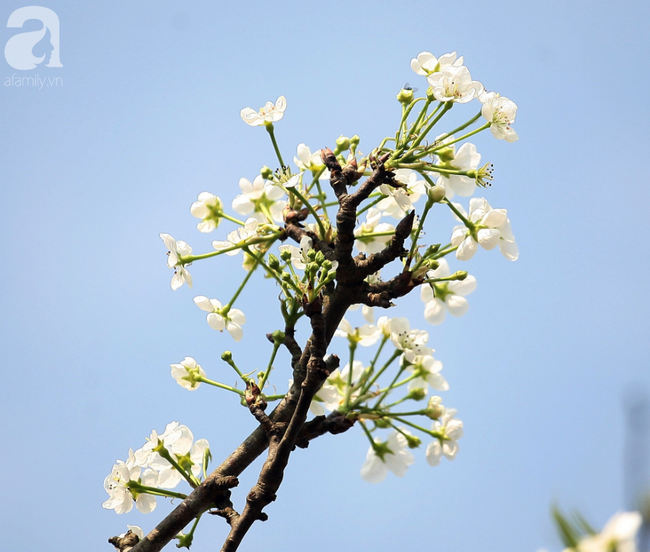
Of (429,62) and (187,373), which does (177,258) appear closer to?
(187,373)

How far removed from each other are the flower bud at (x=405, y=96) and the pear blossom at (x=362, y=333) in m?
1.06

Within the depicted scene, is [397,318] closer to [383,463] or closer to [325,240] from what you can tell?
[325,240]

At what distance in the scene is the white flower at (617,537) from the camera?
2.17 feet

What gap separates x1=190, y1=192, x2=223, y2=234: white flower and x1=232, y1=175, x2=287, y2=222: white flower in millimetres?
101

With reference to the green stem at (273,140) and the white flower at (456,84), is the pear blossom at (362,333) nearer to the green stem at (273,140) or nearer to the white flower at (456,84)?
the green stem at (273,140)

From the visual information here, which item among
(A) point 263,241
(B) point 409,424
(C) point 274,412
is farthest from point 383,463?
(A) point 263,241

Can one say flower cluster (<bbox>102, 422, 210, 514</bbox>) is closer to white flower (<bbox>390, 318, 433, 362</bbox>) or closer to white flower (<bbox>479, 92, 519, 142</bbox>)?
white flower (<bbox>390, 318, 433, 362</bbox>)

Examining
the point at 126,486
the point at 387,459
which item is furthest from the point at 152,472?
the point at 387,459

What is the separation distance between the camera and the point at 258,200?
9.30ft

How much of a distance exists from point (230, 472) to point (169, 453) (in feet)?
1.15

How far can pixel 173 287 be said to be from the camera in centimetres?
265

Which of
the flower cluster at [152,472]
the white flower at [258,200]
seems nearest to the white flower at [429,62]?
the white flower at [258,200]

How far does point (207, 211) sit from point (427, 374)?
1301mm

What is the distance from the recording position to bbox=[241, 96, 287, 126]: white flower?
2.66m
